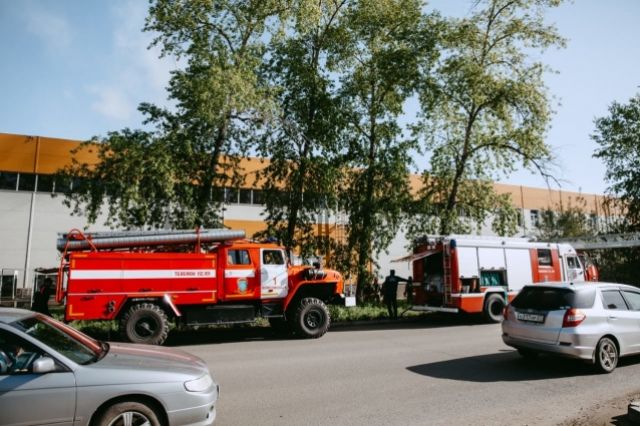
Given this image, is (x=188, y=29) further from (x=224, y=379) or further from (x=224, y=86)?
(x=224, y=379)

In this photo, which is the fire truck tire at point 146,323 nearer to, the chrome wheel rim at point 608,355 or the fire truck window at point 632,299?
the chrome wheel rim at point 608,355

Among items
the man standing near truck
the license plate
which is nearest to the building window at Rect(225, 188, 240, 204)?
the man standing near truck

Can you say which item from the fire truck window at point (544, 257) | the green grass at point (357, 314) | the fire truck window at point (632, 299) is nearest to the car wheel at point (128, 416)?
the fire truck window at point (632, 299)

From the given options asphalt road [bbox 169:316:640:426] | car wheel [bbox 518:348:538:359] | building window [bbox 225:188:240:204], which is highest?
building window [bbox 225:188:240:204]

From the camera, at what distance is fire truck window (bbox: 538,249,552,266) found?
1805cm

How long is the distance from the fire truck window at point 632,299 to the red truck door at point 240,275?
8.73 meters

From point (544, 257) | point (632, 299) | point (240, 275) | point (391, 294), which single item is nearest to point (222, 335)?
point (240, 275)

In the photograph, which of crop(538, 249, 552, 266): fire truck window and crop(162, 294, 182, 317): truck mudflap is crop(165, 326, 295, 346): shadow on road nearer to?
crop(162, 294, 182, 317): truck mudflap

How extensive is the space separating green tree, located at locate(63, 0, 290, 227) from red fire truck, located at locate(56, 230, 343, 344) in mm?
4406

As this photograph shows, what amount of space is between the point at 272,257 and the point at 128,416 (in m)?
8.91

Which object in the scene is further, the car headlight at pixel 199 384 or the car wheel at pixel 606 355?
the car wheel at pixel 606 355

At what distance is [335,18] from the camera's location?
22.2 metres

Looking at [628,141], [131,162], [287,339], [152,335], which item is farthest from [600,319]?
[628,141]

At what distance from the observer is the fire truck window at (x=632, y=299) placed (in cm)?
859
